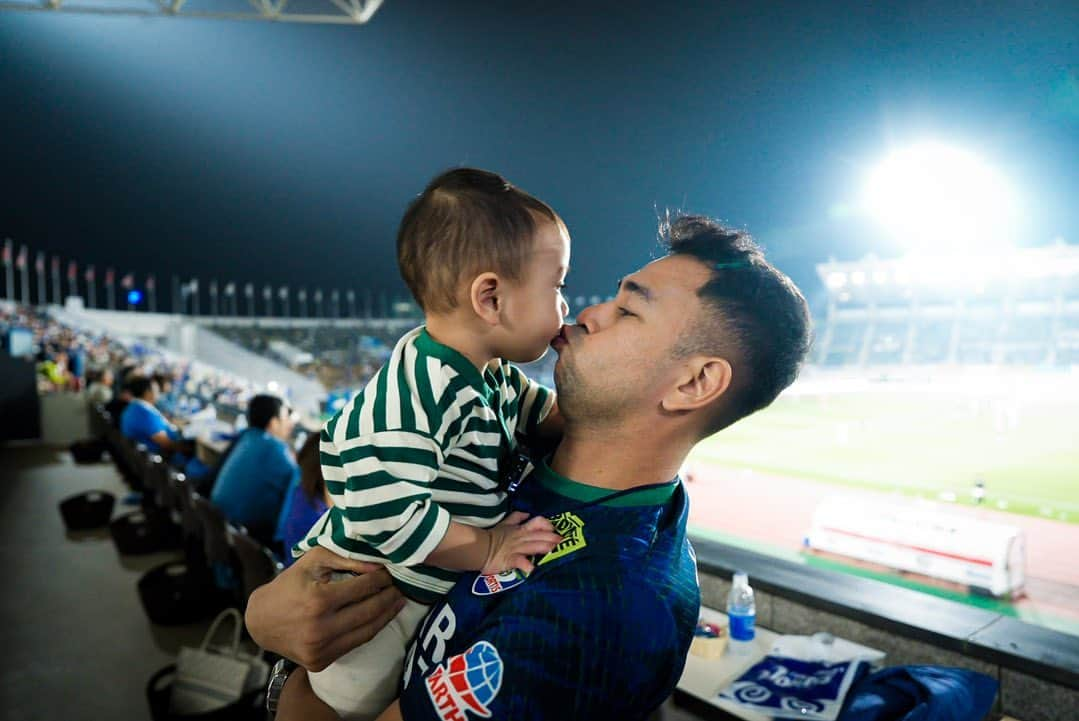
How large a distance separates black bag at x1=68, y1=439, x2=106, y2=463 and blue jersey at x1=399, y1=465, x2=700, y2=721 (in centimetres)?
958

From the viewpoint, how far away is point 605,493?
102cm

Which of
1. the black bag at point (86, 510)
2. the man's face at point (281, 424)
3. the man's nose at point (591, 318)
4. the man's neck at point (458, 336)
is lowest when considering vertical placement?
the black bag at point (86, 510)

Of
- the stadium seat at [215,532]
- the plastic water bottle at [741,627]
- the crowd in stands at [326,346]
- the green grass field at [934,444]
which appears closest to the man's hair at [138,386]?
the stadium seat at [215,532]

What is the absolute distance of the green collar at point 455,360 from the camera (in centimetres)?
101

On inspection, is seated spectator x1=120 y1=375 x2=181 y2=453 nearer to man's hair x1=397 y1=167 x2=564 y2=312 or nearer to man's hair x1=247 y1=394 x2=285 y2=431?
man's hair x1=247 y1=394 x2=285 y2=431

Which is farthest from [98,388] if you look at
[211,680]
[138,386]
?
[211,680]

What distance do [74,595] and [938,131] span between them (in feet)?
19.3

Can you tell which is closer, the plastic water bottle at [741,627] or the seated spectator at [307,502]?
the plastic water bottle at [741,627]

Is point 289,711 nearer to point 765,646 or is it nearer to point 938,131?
point 765,646

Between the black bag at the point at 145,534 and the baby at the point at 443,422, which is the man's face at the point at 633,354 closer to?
the baby at the point at 443,422

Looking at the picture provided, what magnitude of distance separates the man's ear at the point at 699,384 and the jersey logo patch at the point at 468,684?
1.50ft

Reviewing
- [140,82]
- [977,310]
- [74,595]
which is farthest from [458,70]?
[140,82]

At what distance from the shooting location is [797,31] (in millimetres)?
3445

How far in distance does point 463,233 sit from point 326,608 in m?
0.60
